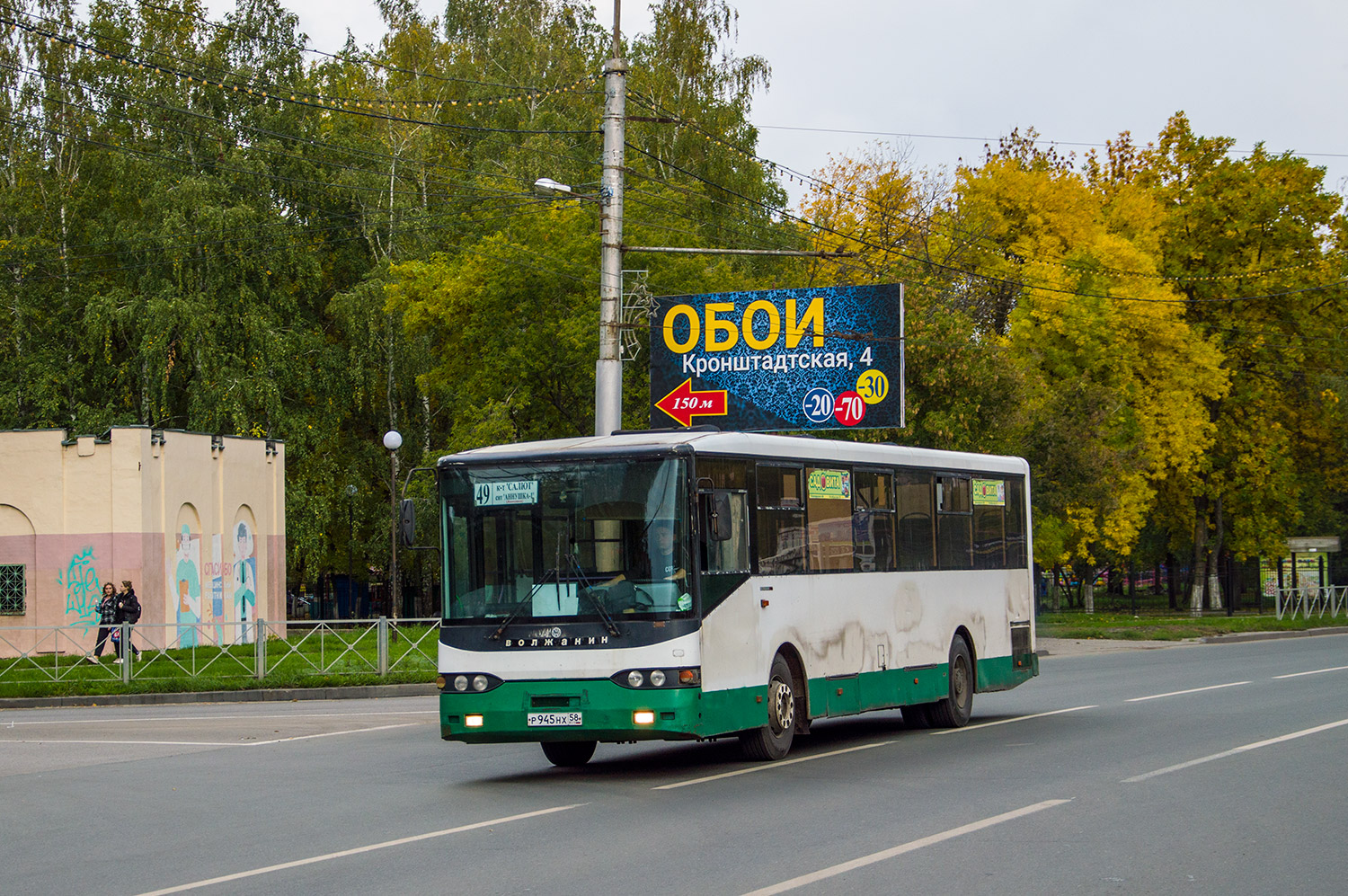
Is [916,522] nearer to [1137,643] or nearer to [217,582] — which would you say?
[217,582]

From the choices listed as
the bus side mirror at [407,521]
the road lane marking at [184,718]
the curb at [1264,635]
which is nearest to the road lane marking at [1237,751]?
the bus side mirror at [407,521]

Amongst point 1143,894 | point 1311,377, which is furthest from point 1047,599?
point 1143,894

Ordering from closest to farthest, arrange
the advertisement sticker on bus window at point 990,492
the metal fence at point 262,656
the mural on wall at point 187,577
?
the advertisement sticker on bus window at point 990,492 < the metal fence at point 262,656 < the mural on wall at point 187,577

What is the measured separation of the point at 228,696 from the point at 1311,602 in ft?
124

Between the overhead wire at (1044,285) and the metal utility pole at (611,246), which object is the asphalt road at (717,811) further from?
the overhead wire at (1044,285)

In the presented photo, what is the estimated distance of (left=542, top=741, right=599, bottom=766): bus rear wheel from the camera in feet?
47.4

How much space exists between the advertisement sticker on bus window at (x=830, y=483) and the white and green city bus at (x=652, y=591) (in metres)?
0.02

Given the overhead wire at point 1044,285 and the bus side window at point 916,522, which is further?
the overhead wire at point 1044,285

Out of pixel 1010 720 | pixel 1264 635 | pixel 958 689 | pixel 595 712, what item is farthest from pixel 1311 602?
pixel 595 712

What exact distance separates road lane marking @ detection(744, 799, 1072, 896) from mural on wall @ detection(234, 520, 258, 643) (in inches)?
1204

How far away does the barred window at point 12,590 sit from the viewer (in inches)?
1374

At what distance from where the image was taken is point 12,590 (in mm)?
34938

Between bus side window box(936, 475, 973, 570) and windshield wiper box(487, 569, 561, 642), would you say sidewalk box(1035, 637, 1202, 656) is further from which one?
windshield wiper box(487, 569, 561, 642)

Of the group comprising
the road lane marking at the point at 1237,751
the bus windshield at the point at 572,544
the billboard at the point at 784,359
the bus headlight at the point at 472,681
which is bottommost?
the road lane marking at the point at 1237,751
